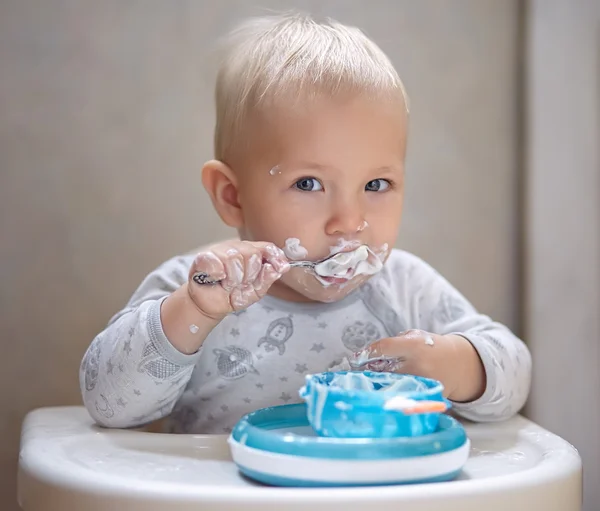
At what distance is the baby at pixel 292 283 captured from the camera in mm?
805

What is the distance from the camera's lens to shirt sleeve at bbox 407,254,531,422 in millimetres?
872

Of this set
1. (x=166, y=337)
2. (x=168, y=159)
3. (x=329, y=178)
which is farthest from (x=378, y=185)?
(x=168, y=159)

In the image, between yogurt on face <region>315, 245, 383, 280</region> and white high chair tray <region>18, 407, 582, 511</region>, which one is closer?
white high chair tray <region>18, 407, 582, 511</region>

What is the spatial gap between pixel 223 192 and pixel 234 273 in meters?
0.22

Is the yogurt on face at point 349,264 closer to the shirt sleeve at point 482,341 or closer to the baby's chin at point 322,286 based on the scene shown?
the baby's chin at point 322,286

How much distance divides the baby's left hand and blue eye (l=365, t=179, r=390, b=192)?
0.17 meters

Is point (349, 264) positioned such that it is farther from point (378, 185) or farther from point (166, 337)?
point (166, 337)

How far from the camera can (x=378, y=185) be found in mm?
884

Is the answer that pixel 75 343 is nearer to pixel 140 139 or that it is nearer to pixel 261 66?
pixel 140 139

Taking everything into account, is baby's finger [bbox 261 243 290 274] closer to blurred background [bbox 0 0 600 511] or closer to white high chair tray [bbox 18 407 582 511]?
white high chair tray [bbox 18 407 582 511]

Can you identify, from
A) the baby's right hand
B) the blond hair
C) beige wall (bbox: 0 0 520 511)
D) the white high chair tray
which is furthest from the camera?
beige wall (bbox: 0 0 520 511)

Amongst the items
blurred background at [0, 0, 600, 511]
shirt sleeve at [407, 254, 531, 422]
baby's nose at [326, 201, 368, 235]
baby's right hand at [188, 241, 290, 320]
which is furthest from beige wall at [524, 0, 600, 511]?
baby's right hand at [188, 241, 290, 320]

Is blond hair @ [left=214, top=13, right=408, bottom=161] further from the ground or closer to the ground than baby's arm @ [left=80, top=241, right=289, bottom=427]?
further from the ground

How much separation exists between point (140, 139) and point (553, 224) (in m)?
0.64
